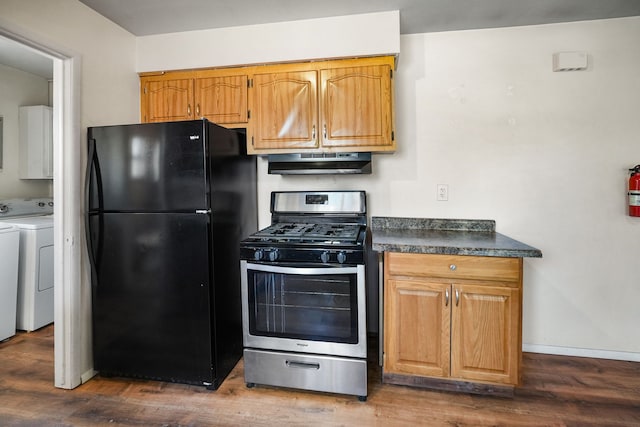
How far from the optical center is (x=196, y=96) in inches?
91.7

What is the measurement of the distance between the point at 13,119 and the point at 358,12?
366 cm

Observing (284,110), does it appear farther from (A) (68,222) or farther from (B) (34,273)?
(B) (34,273)

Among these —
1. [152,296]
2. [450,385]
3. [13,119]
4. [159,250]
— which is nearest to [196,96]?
[159,250]

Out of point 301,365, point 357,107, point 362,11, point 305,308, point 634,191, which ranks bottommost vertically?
point 301,365

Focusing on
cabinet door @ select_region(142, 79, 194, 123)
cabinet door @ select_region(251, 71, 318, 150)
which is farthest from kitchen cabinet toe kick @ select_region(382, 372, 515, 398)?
cabinet door @ select_region(142, 79, 194, 123)

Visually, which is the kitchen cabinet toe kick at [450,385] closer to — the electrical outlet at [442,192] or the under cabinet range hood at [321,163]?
the electrical outlet at [442,192]

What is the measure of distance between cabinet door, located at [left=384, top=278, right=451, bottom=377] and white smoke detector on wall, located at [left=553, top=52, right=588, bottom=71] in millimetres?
1796

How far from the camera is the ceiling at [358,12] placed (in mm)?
1974

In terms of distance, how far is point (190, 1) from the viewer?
6.41 feet

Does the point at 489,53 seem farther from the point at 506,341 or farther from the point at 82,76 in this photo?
the point at 82,76

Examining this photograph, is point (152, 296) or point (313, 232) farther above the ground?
point (313, 232)

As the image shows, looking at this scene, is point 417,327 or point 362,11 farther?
point 362,11

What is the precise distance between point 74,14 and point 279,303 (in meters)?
2.18

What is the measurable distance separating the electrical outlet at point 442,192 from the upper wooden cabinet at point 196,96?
1.54 metres
